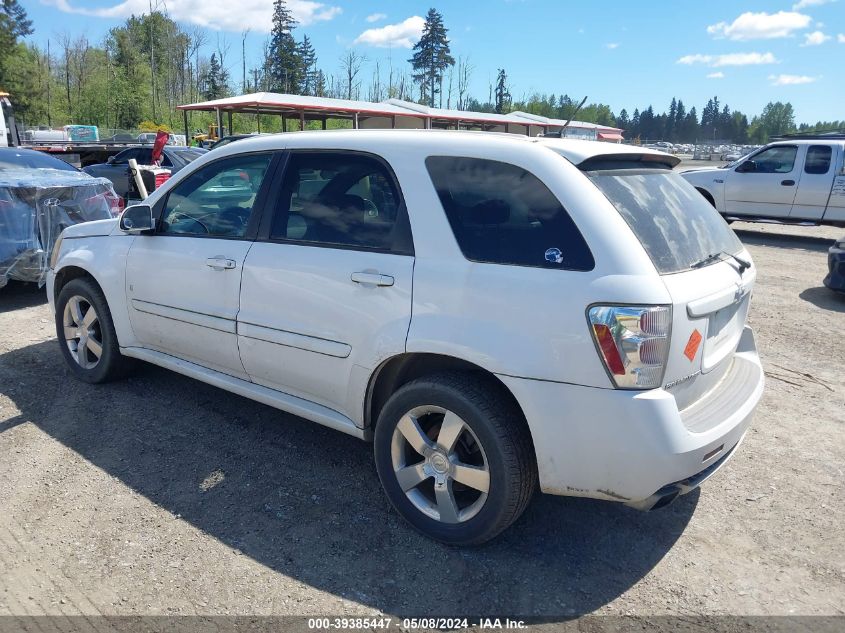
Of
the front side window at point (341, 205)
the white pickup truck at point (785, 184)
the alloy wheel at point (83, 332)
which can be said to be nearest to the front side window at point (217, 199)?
the front side window at point (341, 205)

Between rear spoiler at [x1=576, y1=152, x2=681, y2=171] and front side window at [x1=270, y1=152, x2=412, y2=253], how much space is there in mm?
868

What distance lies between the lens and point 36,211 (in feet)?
22.9

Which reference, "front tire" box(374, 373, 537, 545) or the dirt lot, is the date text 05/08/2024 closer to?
the dirt lot

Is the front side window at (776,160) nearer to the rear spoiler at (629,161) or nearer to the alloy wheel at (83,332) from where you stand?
the rear spoiler at (629,161)

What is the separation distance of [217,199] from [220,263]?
1.74ft

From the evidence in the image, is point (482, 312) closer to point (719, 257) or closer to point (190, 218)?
point (719, 257)

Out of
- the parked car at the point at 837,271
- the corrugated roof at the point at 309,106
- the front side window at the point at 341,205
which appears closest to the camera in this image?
the front side window at the point at 341,205

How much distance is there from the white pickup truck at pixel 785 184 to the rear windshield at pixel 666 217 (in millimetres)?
11065

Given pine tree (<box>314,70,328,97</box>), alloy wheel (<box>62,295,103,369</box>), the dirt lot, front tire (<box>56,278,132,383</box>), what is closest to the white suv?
the dirt lot

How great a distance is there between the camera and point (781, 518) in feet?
10.7

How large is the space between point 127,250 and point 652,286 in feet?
11.1

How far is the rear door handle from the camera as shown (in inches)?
116

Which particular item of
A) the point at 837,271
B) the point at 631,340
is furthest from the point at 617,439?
the point at 837,271

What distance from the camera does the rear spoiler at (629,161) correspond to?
2.81m
